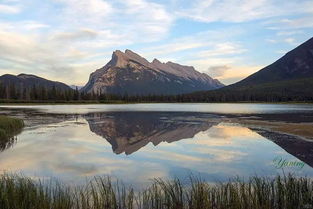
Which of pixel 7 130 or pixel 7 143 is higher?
pixel 7 130

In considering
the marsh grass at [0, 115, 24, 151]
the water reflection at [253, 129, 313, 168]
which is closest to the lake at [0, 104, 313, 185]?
the water reflection at [253, 129, 313, 168]

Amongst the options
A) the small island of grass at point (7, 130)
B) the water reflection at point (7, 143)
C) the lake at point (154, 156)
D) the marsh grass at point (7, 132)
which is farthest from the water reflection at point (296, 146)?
the small island of grass at point (7, 130)

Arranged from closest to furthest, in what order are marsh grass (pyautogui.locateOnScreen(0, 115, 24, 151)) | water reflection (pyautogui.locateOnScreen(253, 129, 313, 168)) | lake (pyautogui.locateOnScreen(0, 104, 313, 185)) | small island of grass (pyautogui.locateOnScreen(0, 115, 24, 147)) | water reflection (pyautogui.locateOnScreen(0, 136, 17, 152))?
lake (pyautogui.locateOnScreen(0, 104, 313, 185)) → water reflection (pyautogui.locateOnScreen(253, 129, 313, 168)) → water reflection (pyautogui.locateOnScreen(0, 136, 17, 152)) → marsh grass (pyautogui.locateOnScreen(0, 115, 24, 151)) → small island of grass (pyautogui.locateOnScreen(0, 115, 24, 147))

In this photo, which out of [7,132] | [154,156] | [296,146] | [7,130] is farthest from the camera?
[7,130]

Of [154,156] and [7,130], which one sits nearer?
[154,156]

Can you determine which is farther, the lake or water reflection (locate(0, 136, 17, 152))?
water reflection (locate(0, 136, 17, 152))

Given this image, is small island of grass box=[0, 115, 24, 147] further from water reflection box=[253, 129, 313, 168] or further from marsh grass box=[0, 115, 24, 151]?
water reflection box=[253, 129, 313, 168]

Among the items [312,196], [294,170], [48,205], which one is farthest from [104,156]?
[312,196]

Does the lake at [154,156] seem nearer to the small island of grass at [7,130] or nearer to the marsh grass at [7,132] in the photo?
the marsh grass at [7,132]

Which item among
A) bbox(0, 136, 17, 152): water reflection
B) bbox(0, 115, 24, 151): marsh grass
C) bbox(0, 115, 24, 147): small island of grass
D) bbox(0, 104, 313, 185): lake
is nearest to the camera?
bbox(0, 104, 313, 185): lake

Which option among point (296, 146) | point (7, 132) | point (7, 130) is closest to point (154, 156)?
point (296, 146)

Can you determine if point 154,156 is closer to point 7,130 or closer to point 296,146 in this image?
point 296,146

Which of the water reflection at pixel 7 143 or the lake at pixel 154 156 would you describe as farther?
the water reflection at pixel 7 143

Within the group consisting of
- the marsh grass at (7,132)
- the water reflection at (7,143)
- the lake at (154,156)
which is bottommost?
the lake at (154,156)
